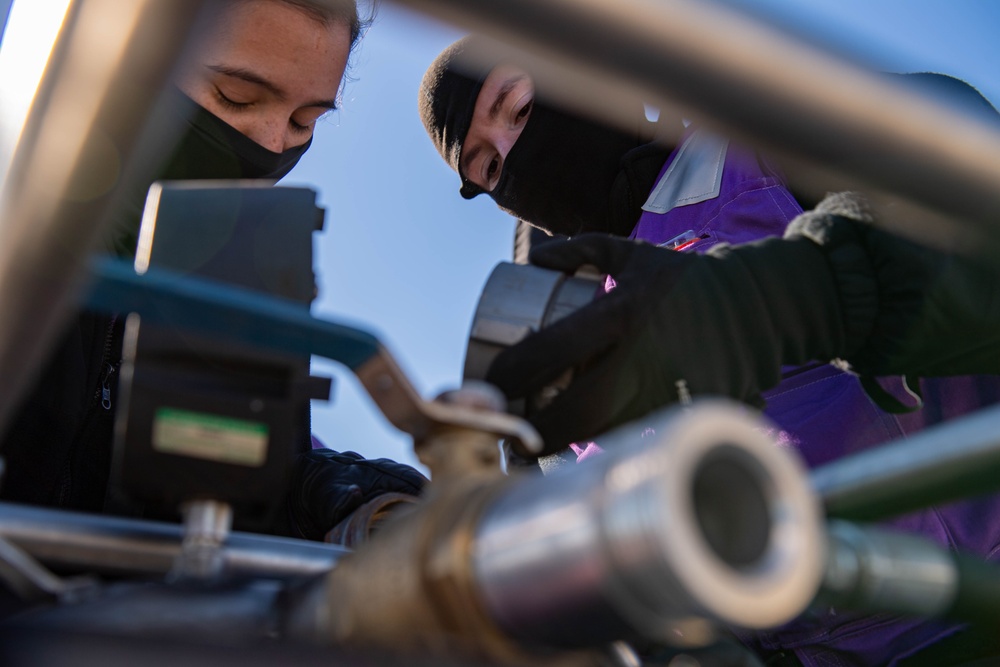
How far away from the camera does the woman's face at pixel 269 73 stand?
2.04 metres

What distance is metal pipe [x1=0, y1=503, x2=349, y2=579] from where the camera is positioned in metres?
0.67

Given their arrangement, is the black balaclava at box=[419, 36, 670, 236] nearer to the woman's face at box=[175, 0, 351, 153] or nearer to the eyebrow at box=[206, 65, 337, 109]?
the woman's face at box=[175, 0, 351, 153]

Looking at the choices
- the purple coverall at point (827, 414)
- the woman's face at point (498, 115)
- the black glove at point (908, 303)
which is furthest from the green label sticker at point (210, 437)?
the woman's face at point (498, 115)

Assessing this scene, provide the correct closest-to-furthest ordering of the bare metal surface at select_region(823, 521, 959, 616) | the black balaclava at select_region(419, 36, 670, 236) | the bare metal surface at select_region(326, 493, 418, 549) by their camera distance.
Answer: the bare metal surface at select_region(823, 521, 959, 616)
the bare metal surface at select_region(326, 493, 418, 549)
the black balaclava at select_region(419, 36, 670, 236)

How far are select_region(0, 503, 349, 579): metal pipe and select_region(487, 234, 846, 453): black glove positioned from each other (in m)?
0.26

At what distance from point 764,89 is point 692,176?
65.5 inches

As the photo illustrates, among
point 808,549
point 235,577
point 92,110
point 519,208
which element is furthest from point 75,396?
point 519,208

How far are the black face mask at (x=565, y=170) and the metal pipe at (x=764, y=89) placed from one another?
2.01 m

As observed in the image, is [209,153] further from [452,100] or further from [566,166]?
[452,100]

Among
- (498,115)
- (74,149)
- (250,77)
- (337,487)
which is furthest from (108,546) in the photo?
(498,115)

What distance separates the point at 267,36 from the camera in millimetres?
2180

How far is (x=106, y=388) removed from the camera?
4.81 feet

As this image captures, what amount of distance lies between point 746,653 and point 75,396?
115 centimetres

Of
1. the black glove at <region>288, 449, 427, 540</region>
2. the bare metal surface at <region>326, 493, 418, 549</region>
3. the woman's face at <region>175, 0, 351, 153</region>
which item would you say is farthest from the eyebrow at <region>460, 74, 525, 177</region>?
Answer: the bare metal surface at <region>326, 493, 418, 549</region>
